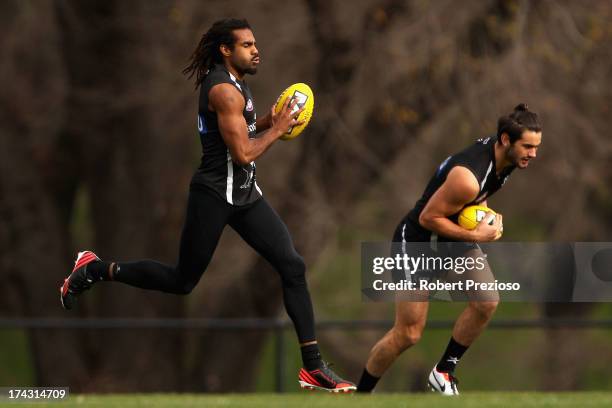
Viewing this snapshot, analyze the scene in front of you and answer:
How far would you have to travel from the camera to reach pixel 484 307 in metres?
9.35

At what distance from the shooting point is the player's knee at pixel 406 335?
947 cm

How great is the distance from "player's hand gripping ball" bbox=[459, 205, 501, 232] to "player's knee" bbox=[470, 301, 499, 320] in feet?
1.99

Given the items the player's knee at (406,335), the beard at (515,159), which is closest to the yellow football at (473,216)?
the beard at (515,159)

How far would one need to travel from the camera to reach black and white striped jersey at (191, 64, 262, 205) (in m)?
8.72

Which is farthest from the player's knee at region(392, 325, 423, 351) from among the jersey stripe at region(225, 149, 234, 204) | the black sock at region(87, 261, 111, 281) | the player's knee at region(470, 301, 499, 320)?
the black sock at region(87, 261, 111, 281)

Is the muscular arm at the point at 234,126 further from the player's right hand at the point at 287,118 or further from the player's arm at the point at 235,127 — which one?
the player's right hand at the point at 287,118

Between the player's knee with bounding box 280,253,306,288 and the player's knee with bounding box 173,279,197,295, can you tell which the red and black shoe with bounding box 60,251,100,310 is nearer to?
the player's knee with bounding box 173,279,197,295

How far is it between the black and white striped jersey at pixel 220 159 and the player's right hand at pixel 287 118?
20 centimetres

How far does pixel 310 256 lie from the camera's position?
1684 centimetres

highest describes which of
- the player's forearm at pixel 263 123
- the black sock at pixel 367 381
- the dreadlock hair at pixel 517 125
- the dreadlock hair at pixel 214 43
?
the dreadlock hair at pixel 214 43

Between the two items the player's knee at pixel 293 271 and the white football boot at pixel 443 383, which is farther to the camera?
the white football boot at pixel 443 383

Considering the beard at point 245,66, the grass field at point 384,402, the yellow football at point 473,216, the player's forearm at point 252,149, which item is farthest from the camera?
the yellow football at point 473,216

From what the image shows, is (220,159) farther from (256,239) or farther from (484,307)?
(484,307)

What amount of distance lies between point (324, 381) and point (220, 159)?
1.60m
